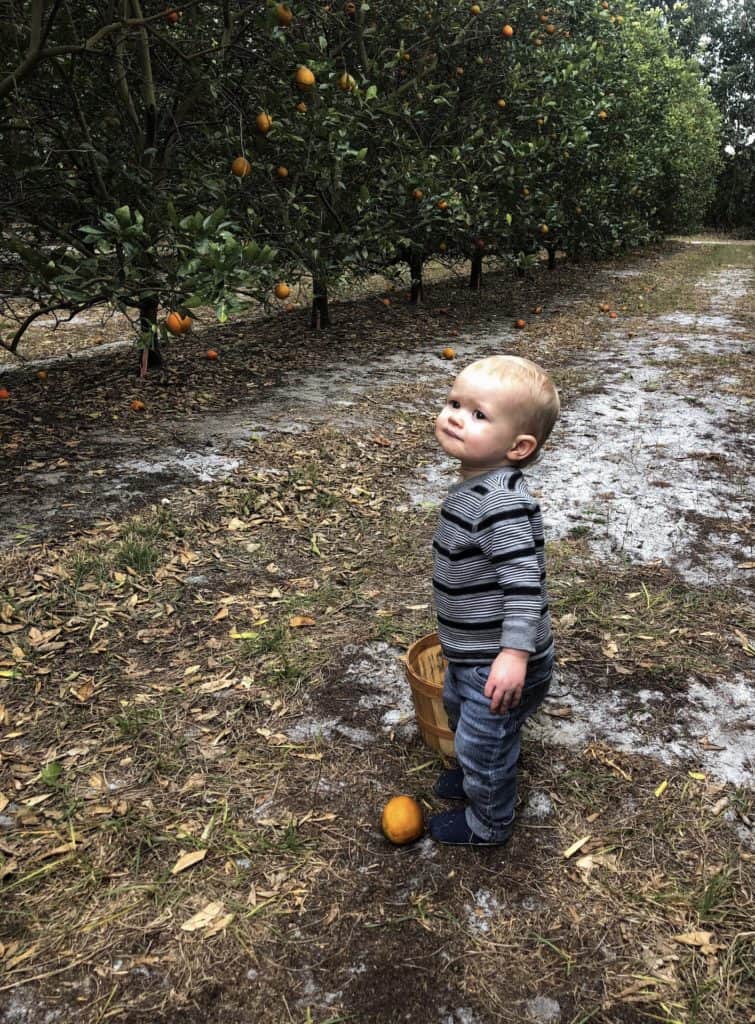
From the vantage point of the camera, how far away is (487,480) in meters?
2.15

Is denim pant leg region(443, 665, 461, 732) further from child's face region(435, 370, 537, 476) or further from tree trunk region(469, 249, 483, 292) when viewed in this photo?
tree trunk region(469, 249, 483, 292)

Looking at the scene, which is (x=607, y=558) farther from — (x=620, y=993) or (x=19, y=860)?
(x=19, y=860)

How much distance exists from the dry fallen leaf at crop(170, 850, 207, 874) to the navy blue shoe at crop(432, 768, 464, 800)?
2.61 ft

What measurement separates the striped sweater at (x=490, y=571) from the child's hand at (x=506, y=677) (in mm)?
36

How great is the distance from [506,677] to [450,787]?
0.66m

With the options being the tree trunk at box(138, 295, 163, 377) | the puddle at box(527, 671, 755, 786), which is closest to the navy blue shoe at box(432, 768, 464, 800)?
the puddle at box(527, 671, 755, 786)

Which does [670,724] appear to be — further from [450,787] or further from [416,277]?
[416,277]

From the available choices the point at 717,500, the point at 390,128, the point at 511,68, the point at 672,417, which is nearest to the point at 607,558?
the point at 717,500

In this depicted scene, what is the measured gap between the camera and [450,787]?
8.06 feet

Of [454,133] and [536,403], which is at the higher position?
[454,133]

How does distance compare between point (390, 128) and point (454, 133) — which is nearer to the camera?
point (390, 128)

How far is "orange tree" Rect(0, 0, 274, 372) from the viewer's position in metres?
4.72

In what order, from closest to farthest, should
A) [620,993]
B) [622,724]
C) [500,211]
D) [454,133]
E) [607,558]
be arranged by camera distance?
[620,993] → [622,724] → [607,558] → [454,133] → [500,211]

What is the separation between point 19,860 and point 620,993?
1798 millimetres
